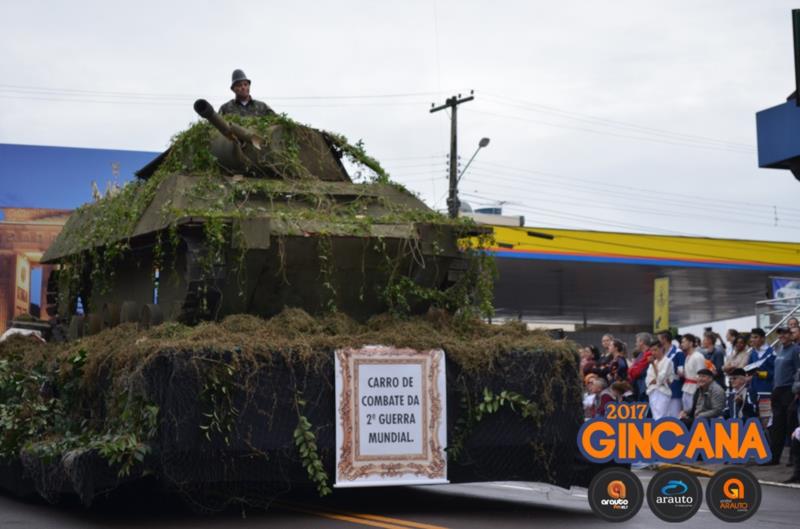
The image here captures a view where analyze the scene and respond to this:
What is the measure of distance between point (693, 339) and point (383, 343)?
27.5 feet

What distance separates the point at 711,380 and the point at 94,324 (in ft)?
26.0

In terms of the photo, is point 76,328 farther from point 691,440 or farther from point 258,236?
point 691,440

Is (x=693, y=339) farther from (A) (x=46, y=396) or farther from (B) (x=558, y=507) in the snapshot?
(A) (x=46, y=396)

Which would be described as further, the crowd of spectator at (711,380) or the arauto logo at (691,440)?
the crowd of spectator at (711,380)

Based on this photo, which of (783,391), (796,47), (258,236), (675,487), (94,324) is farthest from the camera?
(783,391)

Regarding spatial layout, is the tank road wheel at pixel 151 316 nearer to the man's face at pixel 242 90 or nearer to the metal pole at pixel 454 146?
the man's face at pixel 242 90

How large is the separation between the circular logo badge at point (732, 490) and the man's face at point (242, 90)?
21.4 feet

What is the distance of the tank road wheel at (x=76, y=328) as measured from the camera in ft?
41.4

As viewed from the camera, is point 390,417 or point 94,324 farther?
point 94,324

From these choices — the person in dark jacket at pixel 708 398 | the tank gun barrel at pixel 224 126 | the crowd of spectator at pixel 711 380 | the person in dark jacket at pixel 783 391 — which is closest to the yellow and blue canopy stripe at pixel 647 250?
the crowd of spectator at pixel 711 380

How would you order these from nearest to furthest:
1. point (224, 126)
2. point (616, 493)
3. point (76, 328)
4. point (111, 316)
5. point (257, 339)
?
point (616, 493) → point (257, 339) → point (224, 126) → point (111, 316) → point (76, 328)

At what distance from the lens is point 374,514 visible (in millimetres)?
10250

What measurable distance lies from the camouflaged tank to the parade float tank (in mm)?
19

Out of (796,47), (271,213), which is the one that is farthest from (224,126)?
(796,47)
